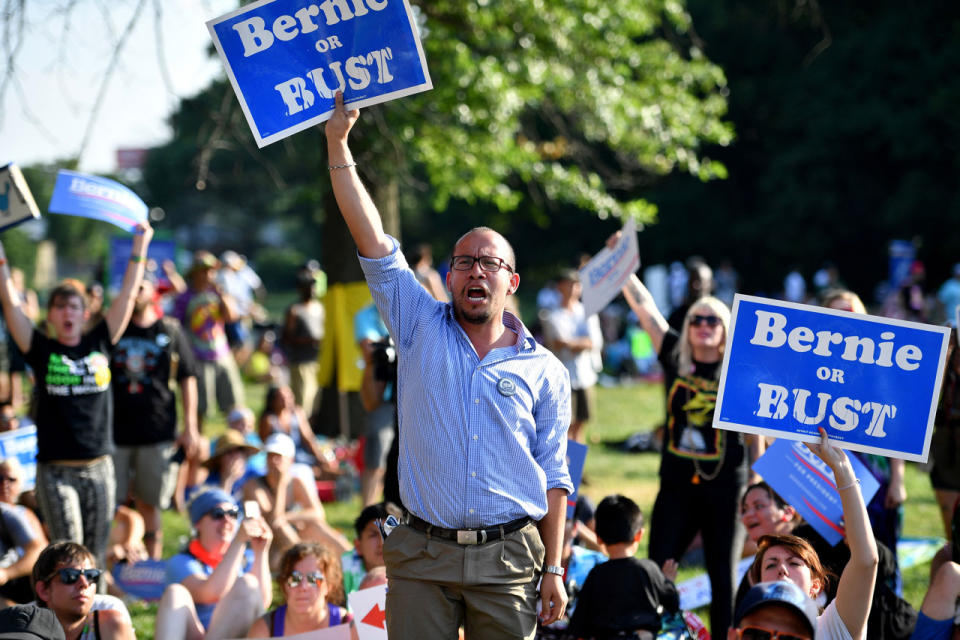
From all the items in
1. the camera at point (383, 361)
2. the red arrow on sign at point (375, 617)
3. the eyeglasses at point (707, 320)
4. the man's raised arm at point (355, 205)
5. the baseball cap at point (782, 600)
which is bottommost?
the red arrow on sign at point (375, 617)

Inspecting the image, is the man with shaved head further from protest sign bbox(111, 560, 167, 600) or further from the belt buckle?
protest sign bbox(111, 560, 167, 600)

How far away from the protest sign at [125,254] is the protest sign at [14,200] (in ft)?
28.0

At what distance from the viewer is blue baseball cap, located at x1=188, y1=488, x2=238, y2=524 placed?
543 cm

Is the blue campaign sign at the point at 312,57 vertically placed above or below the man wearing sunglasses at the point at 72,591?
above

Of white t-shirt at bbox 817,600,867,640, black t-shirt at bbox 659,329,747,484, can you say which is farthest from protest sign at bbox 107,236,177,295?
white t-shirt at bbox 817,600,867,640

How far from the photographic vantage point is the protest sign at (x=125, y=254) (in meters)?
14.5

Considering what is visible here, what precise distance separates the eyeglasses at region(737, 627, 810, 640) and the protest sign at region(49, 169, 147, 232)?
4.01m

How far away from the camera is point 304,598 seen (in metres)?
4.74

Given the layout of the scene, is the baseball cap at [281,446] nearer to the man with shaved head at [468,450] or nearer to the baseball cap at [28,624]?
the baseball cap at [28,624]

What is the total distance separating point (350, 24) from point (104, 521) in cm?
327

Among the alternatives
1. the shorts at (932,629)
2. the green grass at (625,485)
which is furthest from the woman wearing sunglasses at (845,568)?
the green grass at (625,485)

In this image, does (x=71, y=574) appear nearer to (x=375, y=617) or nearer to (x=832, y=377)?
(x=375, y=617)

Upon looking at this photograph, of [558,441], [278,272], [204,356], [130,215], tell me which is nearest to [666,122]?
[204,356]

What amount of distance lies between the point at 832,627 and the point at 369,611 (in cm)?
185
